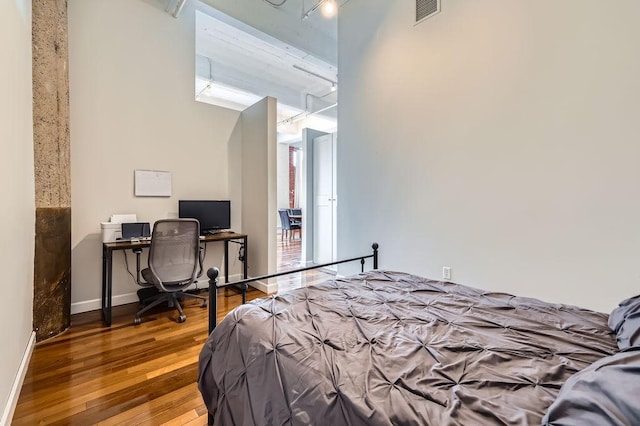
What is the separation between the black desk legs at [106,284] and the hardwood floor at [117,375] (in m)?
0.08

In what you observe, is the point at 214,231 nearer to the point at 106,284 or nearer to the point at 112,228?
the point at 112,228

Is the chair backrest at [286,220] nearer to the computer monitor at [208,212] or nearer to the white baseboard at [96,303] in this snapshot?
the computer monitor at [208,212]

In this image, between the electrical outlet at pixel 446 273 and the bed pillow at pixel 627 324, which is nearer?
the bed pillow at pixel 627 324

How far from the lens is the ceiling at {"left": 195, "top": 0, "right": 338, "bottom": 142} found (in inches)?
169

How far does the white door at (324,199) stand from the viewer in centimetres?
525

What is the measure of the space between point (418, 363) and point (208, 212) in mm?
3442

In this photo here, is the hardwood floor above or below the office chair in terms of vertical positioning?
below

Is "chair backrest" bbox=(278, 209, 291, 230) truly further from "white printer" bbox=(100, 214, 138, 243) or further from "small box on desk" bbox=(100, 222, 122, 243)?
"small box on desk" bbox=(100, 222, 122, 243)

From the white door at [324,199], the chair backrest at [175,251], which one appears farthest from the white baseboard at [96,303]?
the white door at [324,199]

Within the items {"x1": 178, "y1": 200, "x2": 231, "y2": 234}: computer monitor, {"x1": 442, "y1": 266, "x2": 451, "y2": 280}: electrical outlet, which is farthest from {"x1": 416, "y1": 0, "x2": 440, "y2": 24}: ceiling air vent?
{"x1": 178, "y1": 200, "x2": 231, "y2": 234}: computer monitor

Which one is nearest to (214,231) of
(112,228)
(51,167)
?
(112,228)

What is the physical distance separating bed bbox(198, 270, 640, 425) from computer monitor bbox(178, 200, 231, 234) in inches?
101

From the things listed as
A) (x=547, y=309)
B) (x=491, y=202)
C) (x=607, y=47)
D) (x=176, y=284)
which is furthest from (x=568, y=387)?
(x=176, y=284)

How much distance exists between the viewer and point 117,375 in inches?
79.8
